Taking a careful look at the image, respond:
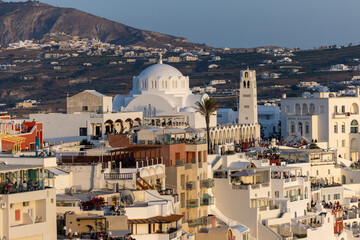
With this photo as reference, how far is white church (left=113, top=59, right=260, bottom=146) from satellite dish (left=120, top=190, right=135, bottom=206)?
38.9 m

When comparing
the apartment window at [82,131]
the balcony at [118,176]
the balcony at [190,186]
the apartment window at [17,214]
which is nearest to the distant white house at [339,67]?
the apartment window at [82,131]

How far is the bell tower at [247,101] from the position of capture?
9312 centimetres

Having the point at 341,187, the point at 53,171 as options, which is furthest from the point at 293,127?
the point at 53,171

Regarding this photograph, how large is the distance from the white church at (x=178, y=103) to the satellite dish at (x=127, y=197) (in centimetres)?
3891

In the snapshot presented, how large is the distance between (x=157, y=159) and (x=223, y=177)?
5.41 meters

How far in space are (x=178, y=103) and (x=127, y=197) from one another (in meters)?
46.9

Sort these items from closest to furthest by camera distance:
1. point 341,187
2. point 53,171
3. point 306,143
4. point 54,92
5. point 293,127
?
point 53,171 → point 341,187 → point 306,143 → point 293,127 → point 54,92

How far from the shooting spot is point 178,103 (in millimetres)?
86375

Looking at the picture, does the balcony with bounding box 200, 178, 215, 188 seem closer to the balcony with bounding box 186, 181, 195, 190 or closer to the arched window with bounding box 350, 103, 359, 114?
the balcony with bounding box 186, 181, 195, 190

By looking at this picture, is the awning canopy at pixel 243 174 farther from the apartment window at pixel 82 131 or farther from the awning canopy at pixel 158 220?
the apartment window at pixel 82 131

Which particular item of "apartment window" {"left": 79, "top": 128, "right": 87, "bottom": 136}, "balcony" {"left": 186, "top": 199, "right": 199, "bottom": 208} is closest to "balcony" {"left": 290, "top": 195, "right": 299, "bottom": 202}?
"balcony" {"left": 186, "top": 199, "right": 199, "bottom": 208}

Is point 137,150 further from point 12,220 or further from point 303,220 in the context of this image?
point 12,220

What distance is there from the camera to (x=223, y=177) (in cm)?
5169

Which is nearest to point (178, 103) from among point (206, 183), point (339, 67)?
point (206, 183)
